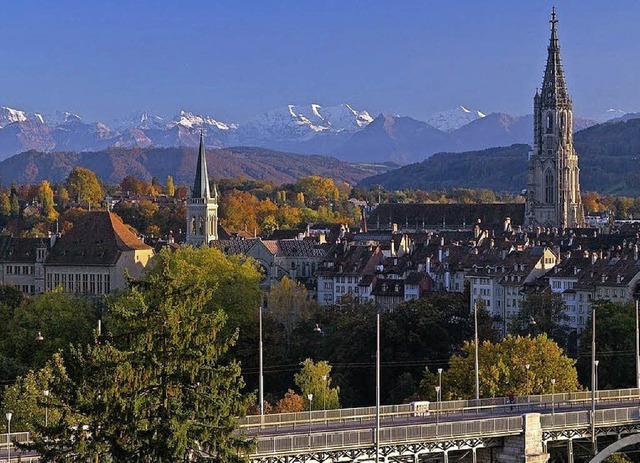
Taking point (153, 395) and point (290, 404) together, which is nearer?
point (153, 395)

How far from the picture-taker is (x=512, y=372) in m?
81.2

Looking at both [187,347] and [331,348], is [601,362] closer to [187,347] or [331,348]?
[331,348]

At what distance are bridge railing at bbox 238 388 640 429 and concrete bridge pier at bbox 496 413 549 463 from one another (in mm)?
3310

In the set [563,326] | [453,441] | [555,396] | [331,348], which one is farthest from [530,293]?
[453,441]

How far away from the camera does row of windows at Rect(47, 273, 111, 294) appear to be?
151625mm

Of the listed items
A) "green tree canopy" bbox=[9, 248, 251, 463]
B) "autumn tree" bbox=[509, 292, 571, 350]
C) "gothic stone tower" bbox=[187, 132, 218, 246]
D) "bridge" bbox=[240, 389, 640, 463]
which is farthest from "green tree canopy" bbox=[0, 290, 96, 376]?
"gothic stone tower" bbox=[187, 132, 218, 246]

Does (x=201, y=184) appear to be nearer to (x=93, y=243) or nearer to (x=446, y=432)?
(x=93, y=243)

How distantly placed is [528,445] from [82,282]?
322 feet

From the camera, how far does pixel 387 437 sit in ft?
182

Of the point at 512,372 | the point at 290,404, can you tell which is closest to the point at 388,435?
the point at 290,404

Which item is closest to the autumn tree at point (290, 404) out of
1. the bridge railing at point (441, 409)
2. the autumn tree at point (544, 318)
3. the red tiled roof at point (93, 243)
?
the bridge railing at point (441, 409)

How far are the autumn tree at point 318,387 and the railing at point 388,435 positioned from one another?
79.2 feet

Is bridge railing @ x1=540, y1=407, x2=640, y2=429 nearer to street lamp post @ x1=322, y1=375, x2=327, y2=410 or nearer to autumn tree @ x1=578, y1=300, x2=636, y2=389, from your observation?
street lamp post @ x1=322, y1=375, x2=327, y2=410

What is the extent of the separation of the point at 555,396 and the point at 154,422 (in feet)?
93.4
